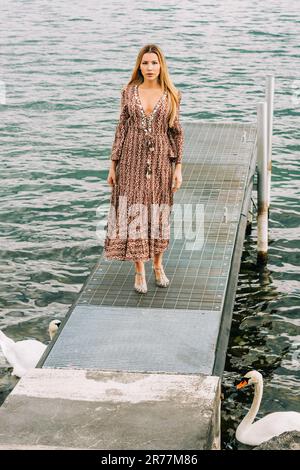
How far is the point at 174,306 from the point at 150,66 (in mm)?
2700

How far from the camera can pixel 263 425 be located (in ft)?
34.6

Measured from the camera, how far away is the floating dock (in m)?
8.48

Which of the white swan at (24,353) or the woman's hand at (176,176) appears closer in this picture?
the woman's hand at (176,176)

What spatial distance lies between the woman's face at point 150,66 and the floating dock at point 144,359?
256 cm

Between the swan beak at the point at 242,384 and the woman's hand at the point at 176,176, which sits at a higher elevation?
the woman's hand at the point at 176,176

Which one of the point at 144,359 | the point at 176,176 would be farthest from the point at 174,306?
the point at 176,176

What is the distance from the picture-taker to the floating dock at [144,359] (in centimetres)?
848

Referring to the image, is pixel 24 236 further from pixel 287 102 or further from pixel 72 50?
pixel 72 50

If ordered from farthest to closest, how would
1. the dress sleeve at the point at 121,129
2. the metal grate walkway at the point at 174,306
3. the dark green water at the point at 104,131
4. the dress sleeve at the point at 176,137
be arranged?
the dark green water at the point at 104,131
the dress sleeve at the point at 176,137
the dress sleeve at the point at 121,129
the metal grate walkway at the point at 174,306

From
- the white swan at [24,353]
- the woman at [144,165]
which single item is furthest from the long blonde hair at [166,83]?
the white swan at [24,353]

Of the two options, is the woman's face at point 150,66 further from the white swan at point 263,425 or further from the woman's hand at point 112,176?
the white swan at point 263,425

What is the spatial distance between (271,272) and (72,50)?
18322mm

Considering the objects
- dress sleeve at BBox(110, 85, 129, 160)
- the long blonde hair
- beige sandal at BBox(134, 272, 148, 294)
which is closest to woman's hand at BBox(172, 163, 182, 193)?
the long blonde hair

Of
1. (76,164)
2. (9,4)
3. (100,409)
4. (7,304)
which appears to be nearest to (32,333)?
(7,304)
